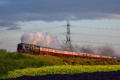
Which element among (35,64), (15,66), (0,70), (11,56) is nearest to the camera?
(0,70)

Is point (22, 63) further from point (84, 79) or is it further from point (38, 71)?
point (84, 79)

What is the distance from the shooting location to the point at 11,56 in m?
19.5

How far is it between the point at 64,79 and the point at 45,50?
22.0m

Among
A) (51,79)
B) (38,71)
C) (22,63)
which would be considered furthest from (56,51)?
(51,79)

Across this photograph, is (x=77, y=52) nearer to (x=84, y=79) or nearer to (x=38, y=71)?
(x=38, y=71)

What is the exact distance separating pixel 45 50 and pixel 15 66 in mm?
13372

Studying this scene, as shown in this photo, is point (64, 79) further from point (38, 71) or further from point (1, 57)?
point (1, 57)

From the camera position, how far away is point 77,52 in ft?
128

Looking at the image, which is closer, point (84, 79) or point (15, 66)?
point (84, 79)

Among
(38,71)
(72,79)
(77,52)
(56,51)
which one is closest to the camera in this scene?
(72,79)

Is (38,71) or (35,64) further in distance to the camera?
(35,64)

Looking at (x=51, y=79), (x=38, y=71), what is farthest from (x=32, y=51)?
(x=51, y=79)

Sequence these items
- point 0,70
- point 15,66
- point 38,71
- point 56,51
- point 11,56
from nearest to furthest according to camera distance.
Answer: point 38,71 < point 0,70 < point 15,66 < point 11,56 < point 56,51

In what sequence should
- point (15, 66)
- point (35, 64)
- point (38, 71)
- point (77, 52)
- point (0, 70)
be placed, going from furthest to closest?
point (77, 52) → point (35, 64) → point (15, 66) → point (0, 70) → point (38, 71)
